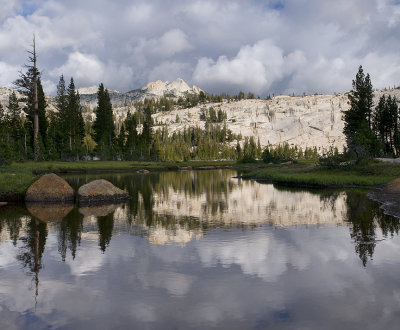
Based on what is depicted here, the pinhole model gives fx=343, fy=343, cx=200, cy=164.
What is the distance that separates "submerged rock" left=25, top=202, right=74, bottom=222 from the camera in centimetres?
2152

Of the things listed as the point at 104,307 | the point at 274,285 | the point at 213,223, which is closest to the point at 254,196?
the point at 213,223

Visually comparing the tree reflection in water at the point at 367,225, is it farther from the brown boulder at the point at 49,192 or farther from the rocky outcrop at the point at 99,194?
the brown boulder at the point at 49,192

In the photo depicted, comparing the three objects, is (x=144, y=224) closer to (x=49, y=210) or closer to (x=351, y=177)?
(x=49, y=210)

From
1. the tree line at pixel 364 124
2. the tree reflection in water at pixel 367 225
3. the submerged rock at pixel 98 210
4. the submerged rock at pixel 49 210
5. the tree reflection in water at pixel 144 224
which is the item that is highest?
the tree line at pixel 364 124

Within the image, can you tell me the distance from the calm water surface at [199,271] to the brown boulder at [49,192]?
4.99m

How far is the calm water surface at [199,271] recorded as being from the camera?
8.51 m

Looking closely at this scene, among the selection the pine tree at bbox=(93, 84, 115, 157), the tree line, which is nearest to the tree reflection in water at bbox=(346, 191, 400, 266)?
the tree line

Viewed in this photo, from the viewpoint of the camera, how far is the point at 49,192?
2742cm

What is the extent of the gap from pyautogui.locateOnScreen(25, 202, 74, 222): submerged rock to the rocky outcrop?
1.20m

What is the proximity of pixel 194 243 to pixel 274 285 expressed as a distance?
18.5 feet

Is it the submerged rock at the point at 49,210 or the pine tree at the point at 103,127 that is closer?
the submerged rock at the point at 49,210

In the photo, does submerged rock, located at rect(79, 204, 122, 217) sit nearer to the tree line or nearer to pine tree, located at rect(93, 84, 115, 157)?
the tree line

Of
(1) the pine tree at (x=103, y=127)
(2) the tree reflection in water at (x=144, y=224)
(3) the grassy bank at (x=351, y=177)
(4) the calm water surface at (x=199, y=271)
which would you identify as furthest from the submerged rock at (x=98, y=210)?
(1) the pine tree at (x=103, y=127)

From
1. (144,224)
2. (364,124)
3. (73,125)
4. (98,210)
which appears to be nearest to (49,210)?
(98,210)
